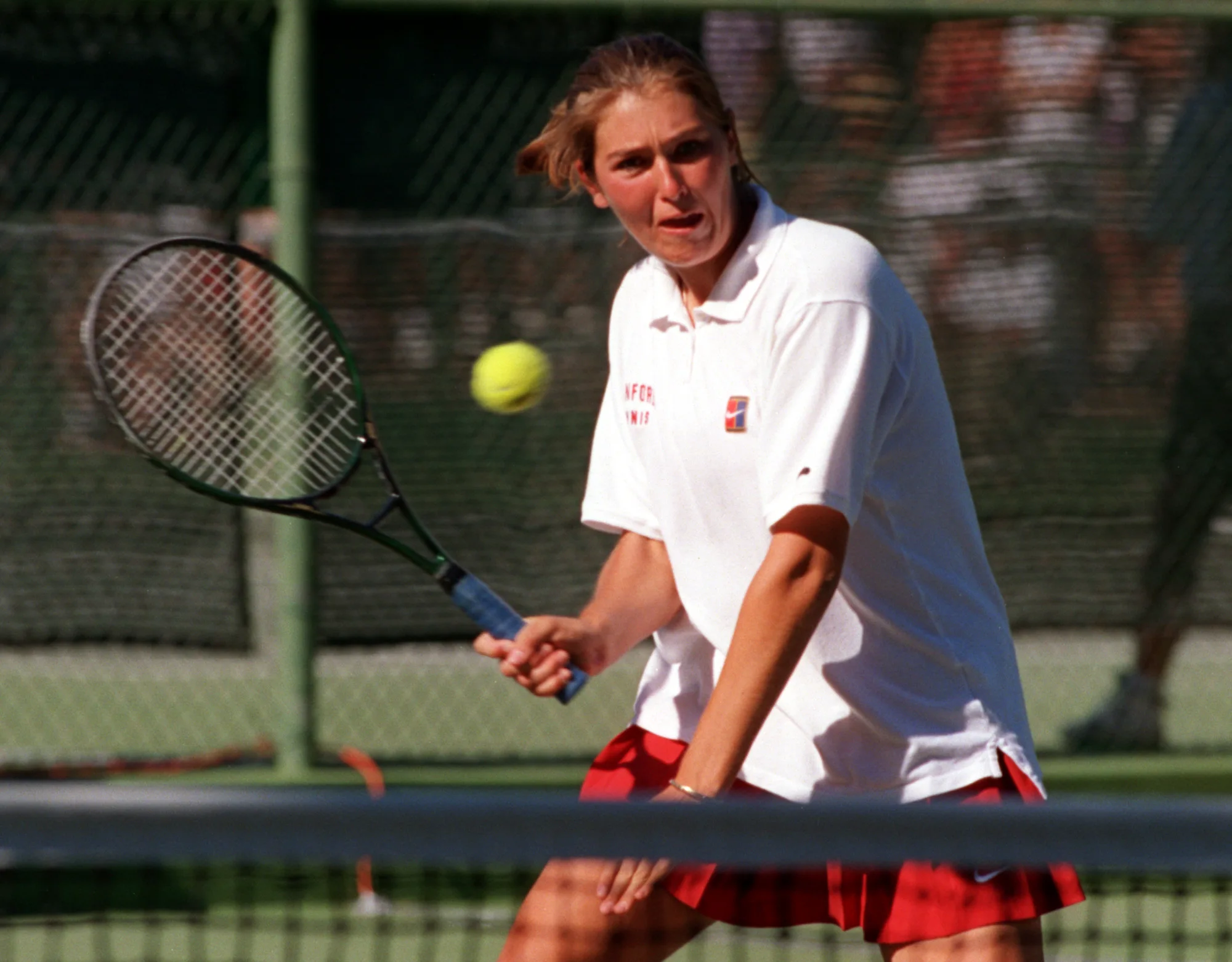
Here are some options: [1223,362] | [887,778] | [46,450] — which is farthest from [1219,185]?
[46,450]

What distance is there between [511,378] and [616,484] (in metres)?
1.20

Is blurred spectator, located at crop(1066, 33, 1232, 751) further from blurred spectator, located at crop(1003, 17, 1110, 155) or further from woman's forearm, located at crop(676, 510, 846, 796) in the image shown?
woman's forearm, located at crop(676, 510, 846, 796)

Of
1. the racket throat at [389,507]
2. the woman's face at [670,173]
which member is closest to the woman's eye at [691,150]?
the woman's face at [670,173]

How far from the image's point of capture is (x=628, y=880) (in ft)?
5.80

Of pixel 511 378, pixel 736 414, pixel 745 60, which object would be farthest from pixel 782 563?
pixel 745 60

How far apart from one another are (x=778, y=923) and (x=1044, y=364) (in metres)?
2.15

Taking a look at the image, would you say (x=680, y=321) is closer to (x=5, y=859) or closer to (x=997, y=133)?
(x=5, y=859)

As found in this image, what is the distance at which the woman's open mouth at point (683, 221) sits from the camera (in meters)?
1.93

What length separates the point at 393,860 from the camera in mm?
1271

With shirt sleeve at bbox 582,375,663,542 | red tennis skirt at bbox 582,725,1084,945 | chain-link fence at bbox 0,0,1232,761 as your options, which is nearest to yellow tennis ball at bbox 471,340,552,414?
chain-link fence at bbox 0,0,1232,761

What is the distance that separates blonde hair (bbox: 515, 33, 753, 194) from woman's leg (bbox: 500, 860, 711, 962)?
0.88m

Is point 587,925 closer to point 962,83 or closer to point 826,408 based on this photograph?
point 826,408

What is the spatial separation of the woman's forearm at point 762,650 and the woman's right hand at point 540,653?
10.2 inches

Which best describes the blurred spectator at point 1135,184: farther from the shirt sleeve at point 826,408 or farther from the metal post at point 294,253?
the shirt sleeve at point 826,408
